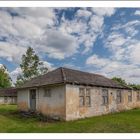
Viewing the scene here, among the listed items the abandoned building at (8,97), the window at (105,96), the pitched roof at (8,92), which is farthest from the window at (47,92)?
the abandoned building at (8,97)

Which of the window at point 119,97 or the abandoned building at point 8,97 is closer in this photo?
the window at point 119,97

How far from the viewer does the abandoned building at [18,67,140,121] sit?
719 inches

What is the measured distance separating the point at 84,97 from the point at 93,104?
1479 millimetres

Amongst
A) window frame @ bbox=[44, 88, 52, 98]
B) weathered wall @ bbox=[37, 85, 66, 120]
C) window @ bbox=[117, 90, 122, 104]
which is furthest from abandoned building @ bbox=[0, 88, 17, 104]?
window frame @ bbox=[44, 88, 52, 98]

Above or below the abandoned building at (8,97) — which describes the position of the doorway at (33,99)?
above

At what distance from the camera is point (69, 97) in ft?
59.9

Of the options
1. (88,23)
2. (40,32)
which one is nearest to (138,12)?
(88,23)

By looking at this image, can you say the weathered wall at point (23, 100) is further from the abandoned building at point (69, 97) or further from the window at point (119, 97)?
the window at point (119, 97)

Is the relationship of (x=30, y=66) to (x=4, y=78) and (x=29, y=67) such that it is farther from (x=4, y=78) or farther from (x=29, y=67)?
(x=4, y=78)

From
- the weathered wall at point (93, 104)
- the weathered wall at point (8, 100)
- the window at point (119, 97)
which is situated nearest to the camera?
the weathered wall at point (93, 104)

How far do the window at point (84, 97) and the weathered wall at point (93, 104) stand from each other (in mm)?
343

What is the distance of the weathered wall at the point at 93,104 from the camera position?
59.8ft

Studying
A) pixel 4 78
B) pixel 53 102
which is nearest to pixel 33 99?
pixel 53 102

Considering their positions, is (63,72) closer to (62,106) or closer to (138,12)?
(62,106)
